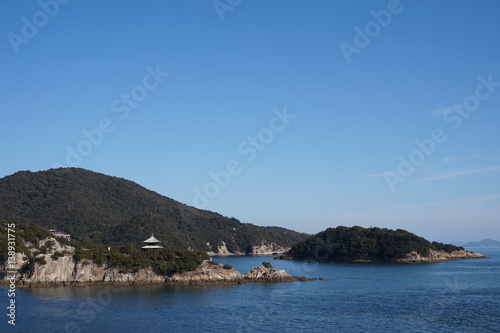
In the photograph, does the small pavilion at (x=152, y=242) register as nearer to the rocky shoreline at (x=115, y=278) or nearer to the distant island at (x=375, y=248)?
the rocky shoreline at (x=115, y=278)

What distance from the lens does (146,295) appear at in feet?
167

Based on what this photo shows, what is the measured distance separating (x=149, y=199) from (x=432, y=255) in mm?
103636

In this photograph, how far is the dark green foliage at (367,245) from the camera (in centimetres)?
11919

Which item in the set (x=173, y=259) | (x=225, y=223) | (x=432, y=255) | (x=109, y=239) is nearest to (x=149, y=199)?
(x=225, y=223)

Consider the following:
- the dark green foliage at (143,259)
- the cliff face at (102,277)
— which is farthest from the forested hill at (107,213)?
the dark green foliage at (143,259)

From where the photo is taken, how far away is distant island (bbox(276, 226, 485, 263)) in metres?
118

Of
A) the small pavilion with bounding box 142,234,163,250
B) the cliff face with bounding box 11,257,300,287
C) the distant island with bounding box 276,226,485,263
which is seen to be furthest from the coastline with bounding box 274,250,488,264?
the cliff face with bounding box 11,257,300,287

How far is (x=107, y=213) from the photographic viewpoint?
153500 mm

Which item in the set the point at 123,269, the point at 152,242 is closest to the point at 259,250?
the point at 152,242

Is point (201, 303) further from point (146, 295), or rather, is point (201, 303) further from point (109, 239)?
point (109, 239)

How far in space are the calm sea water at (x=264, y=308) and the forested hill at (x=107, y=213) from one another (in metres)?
75.9

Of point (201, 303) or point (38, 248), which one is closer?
point (201, 303)

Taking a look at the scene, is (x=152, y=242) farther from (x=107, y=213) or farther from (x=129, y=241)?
(x=107, y=213)

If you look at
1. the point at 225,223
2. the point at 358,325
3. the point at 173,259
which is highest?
the point at 225,223
